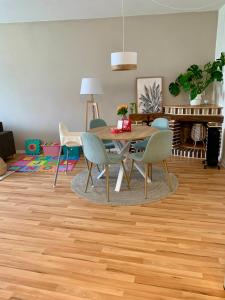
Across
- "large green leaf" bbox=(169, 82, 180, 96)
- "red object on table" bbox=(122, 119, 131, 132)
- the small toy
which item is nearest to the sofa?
the small toy

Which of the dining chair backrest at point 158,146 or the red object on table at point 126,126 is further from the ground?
the red object on table at point 126,126

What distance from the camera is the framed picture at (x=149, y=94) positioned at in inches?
177

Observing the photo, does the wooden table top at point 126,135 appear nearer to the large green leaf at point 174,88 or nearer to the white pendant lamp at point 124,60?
the white pendant lamp at point 124,60

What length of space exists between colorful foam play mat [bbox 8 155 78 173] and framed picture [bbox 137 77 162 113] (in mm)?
1695

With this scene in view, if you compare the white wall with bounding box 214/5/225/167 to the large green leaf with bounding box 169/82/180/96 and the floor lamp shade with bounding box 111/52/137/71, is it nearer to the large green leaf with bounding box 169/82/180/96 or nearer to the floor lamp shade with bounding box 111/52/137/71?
the large green leaf with bounding box 169/82/180/96

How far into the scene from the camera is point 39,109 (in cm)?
494

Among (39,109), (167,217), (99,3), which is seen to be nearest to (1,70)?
(39,109)

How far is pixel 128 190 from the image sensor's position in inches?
121

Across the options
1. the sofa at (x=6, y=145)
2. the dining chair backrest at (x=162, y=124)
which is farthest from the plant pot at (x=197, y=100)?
the sofa at (x=6, y=145)

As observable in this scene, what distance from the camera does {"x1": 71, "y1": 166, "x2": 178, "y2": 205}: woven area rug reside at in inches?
111

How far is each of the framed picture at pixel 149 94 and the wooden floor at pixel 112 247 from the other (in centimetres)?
194

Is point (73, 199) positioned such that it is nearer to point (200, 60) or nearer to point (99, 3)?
point (99, 3)

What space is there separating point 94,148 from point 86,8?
249cm

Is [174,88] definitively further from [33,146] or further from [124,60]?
[33,146]
